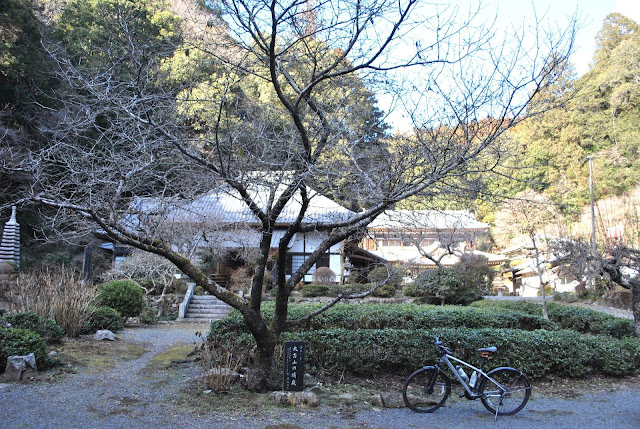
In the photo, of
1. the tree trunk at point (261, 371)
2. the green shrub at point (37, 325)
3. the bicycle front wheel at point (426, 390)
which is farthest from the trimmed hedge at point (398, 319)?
the green shrub at point (37, 325)

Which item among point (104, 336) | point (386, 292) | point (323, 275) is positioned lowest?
point (104, 336)

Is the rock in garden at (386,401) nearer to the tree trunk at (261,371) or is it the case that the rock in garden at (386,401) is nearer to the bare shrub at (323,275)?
the tree trunk at (261,371)

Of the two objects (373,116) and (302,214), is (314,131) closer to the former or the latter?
(373,116)

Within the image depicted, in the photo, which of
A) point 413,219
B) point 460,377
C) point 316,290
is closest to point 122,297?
point 316,290

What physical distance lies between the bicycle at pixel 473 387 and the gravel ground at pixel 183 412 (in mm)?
133

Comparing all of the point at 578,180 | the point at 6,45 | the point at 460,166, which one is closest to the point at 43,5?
the point at 6,45

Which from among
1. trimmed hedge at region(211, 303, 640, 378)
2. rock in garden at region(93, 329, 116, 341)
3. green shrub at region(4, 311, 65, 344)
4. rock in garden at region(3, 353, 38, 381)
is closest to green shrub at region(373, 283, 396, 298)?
trimmed hedge at region(211, 303, 640, 378)

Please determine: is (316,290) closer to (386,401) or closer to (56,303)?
(56,303)

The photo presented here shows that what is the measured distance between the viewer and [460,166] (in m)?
5.50

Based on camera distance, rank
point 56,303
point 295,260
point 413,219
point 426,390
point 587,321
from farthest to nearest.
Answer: point 295,260
point 587,321
point 56,303
point 413,219
point 426,390

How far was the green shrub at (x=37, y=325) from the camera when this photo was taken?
23.9ft

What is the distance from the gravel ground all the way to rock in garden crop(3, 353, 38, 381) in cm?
25

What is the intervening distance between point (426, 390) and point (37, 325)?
247 inches

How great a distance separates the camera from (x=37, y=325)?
7.47m
